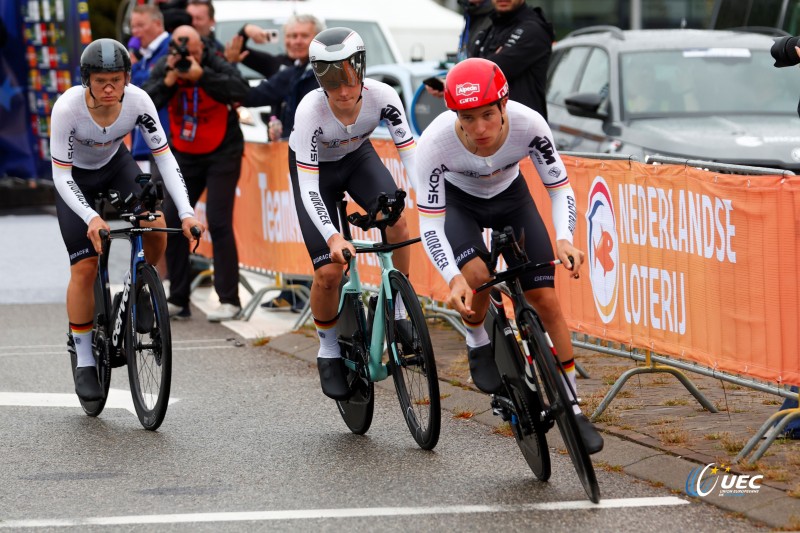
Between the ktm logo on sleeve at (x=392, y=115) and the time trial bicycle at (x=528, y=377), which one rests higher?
the ktm logo on sleeve at (x=392, y=115)

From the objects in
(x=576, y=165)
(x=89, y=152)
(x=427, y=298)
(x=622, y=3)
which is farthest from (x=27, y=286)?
(x=622, y=3)

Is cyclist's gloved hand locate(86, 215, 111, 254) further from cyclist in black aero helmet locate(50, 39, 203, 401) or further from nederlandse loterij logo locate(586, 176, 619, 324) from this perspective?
nederlandse loterij logo locate(586, 176, 619, 324)

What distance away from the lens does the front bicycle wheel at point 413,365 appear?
6941 millimetres

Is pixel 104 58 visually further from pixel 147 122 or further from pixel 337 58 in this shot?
pixel 337 58

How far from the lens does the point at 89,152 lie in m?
8.35

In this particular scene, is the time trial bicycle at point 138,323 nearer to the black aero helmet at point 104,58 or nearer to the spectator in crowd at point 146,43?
the black aero helmet at point 104,58

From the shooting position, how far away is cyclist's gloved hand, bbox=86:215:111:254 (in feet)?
25.6

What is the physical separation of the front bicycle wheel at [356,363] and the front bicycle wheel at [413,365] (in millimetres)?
266

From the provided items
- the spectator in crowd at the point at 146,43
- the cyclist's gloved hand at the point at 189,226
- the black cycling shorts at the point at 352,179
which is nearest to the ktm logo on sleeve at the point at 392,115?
the black cycling shorts at the point at 352,179

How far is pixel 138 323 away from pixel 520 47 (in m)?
3.64

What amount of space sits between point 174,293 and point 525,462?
5.82 meters

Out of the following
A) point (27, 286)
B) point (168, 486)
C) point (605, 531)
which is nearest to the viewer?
point (605, 531)

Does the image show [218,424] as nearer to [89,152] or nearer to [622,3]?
[89,152]

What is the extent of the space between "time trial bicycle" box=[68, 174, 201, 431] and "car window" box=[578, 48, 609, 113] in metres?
5.41
